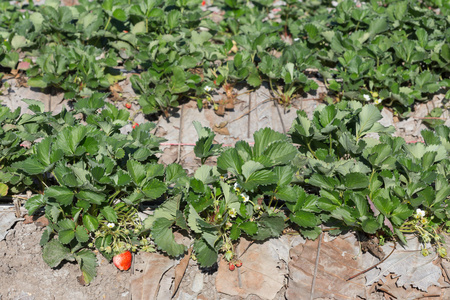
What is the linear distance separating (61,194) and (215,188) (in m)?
0.90

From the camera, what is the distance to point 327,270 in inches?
107

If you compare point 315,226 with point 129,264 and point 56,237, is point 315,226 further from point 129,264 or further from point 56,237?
point 56,237

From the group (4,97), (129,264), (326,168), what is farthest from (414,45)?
(4,97)

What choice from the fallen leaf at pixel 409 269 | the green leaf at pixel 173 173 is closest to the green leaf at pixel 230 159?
the green leaf at pixel 173 173

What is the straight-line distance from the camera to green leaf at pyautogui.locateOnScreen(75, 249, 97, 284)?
2.60 metres

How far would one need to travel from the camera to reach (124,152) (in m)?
2.80

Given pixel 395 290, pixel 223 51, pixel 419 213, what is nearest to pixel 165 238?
pixel 395 290

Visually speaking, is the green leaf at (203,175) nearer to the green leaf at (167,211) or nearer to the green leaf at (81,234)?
the green leaf at (167,211)

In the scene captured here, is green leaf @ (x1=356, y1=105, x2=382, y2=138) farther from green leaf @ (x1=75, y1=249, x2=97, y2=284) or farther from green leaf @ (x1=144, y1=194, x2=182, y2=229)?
green leaf @ (x1=75, y1=249, x2=97, y2=284)

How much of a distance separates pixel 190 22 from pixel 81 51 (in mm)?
1218

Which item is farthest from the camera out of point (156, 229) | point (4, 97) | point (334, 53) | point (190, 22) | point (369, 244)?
point (190, 22)

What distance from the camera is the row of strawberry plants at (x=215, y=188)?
8.59 ft

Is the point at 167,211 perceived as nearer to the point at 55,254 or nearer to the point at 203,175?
the point at 203,175

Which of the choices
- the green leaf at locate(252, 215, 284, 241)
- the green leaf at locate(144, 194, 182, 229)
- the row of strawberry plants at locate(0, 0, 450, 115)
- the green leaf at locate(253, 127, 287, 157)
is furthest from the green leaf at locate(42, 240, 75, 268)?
the row of strawberry plants at locate(0, 0, 450, 115)
